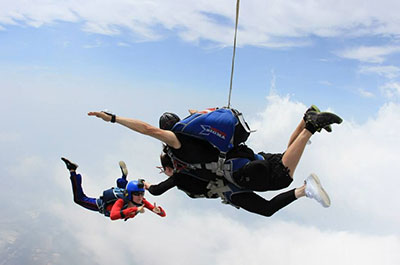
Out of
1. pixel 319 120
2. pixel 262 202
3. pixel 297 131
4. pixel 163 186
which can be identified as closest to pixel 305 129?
pixel 319 120

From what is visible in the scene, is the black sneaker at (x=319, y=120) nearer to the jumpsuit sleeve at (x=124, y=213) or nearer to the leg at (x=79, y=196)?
the jumpsuit sleeve at (x=124, y=213)

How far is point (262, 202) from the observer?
458 cm

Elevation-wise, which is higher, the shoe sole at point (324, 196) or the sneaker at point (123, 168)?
the shoe sole at point (324, 196)

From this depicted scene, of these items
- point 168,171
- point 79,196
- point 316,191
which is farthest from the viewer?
point 79,196

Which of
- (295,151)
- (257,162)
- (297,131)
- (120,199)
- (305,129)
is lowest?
(120,199)

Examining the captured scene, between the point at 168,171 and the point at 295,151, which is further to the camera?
the point at 168,171

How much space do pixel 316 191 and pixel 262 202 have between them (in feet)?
2.34

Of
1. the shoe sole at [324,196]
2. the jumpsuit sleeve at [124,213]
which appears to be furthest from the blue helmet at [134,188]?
the shoe sole at [324,196]

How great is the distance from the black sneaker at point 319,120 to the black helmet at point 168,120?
1.65 meters

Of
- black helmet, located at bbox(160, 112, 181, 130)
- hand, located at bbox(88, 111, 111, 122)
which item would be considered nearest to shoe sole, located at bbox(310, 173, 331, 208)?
black helmet, located at bbox(160, 112, 181, 130)

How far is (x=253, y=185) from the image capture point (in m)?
4.50

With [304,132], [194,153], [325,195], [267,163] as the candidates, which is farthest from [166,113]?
[325,195]

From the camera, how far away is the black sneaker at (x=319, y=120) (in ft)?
13.3

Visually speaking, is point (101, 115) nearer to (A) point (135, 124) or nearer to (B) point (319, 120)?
(A) point (135, 124)
